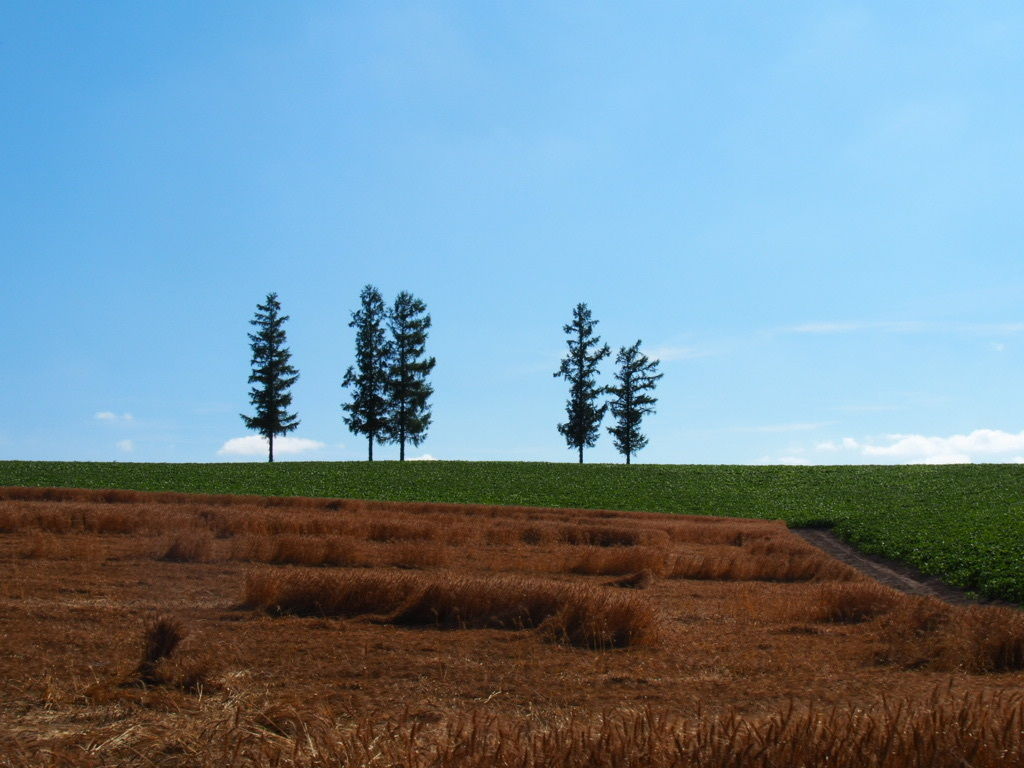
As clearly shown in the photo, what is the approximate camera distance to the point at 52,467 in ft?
167

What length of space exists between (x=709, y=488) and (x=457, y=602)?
40.3 metres

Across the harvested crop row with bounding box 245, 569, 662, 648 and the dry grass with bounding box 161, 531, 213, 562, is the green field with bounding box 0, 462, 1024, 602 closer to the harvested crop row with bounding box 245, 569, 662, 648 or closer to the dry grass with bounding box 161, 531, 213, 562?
the harvested crop row with bounding box 245, 569, 662, 648

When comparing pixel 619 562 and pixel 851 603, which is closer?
pixel 851 603

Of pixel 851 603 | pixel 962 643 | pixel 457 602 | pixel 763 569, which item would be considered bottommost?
pixel 763 569

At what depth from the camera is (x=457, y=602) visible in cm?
989

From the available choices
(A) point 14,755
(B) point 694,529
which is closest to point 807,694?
(A) point 14,755

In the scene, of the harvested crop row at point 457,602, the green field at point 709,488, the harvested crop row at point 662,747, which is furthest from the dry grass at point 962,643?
the green field at point 709,488

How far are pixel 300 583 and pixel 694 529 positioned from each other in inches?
701

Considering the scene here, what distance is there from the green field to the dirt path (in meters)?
0.39

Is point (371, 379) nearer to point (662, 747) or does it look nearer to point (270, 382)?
point (270, 382)

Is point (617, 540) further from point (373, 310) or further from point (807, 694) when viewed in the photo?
point (373, 310)

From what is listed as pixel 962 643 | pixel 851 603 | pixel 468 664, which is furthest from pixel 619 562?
pixel 468 664

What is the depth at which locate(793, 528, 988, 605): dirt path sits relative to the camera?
1677 cm

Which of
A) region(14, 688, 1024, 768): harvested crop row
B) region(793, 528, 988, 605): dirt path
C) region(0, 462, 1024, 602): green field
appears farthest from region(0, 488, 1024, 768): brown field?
region(0, 462, 1024, 602): green field
